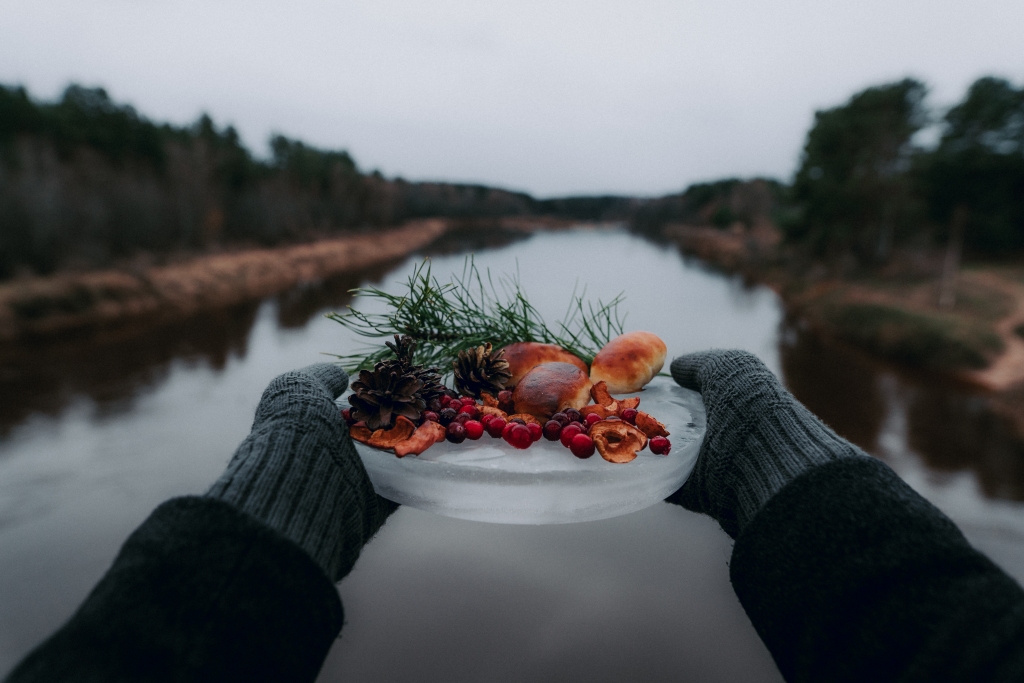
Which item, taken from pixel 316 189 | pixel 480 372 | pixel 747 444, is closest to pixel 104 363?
pixel 480 372

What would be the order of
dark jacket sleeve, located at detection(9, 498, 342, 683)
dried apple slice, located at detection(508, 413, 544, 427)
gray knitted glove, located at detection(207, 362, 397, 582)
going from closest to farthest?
1. dark jacket sleeve, located at detection(9, 498, 342, 683)
2. gray knitted glove, located at detection(207, 362, 397, 582)
3. dried apple slice, located at detection(508, 413, 544, 427)

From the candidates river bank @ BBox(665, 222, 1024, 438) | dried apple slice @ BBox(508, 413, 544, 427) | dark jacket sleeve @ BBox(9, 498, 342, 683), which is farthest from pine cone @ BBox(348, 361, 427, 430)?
river bank @ BBox(665, 222, 1024, 438)

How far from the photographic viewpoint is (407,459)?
22.7 inches

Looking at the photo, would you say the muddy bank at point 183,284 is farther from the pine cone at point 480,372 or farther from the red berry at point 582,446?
the red berry at point 582,446

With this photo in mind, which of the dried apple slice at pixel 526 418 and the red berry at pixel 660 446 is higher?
the red berry at pixel 660 446

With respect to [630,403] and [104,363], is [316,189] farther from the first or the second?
[630,403]

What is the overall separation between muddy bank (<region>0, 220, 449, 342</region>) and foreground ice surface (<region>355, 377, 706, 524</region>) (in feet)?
25.6

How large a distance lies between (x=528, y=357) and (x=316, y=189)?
17.8 metres

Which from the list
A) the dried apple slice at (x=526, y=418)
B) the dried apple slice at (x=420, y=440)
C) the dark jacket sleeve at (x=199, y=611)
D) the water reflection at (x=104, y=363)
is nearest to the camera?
the dark jacket sleeve at (x=199, y=611)

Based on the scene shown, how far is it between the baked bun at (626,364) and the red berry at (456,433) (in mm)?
260

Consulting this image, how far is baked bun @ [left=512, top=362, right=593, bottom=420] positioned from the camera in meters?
0.72

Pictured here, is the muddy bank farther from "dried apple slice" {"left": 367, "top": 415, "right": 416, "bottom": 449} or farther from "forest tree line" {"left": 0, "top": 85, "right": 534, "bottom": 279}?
"dried apple slice" {"left": 367, "top": 415, "right": 416, "bottom": 449}

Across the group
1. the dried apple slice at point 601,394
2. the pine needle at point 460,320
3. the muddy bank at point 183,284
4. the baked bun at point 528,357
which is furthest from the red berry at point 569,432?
the muddy bank at point 183,284

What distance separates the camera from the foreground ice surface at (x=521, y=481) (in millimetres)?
552
